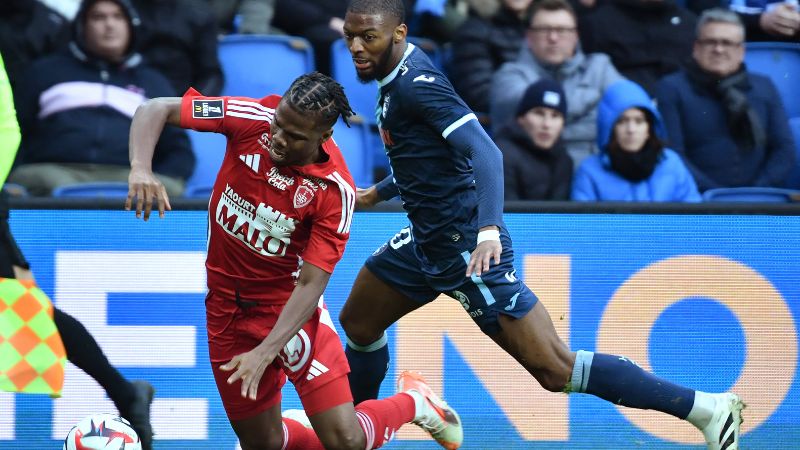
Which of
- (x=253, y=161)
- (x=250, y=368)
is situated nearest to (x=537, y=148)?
(x=253, y=161)

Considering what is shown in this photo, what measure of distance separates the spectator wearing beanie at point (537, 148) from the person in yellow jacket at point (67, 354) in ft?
7.50

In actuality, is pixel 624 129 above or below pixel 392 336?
above

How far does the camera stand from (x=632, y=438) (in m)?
5.95

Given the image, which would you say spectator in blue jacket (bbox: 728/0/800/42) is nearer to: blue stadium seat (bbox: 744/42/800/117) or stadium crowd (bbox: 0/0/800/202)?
stadium crowd (bbox: 0/0/800/202)

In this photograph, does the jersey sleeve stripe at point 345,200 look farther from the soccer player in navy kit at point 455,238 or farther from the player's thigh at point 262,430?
the player's thigh at point 262,430

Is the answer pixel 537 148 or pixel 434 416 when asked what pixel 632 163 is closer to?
pixel 537 148

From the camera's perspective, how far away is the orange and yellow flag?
4664 millimetres

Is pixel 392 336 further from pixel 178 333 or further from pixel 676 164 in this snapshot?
pixel 676 164

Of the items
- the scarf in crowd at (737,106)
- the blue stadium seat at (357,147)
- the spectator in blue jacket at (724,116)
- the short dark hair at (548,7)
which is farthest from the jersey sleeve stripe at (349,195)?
the scarf in crowd at (737,106)

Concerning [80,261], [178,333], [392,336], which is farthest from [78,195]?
[392,336]

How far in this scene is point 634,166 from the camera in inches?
267

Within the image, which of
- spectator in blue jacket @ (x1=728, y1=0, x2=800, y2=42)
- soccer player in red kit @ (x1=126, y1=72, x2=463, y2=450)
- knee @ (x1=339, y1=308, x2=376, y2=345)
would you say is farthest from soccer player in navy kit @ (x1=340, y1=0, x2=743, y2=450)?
spectator in blue jacket @ (x1=728, y1=0, x2=800, y2=42)

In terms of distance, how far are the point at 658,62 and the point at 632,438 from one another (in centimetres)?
284

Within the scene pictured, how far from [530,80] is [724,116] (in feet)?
3.83
